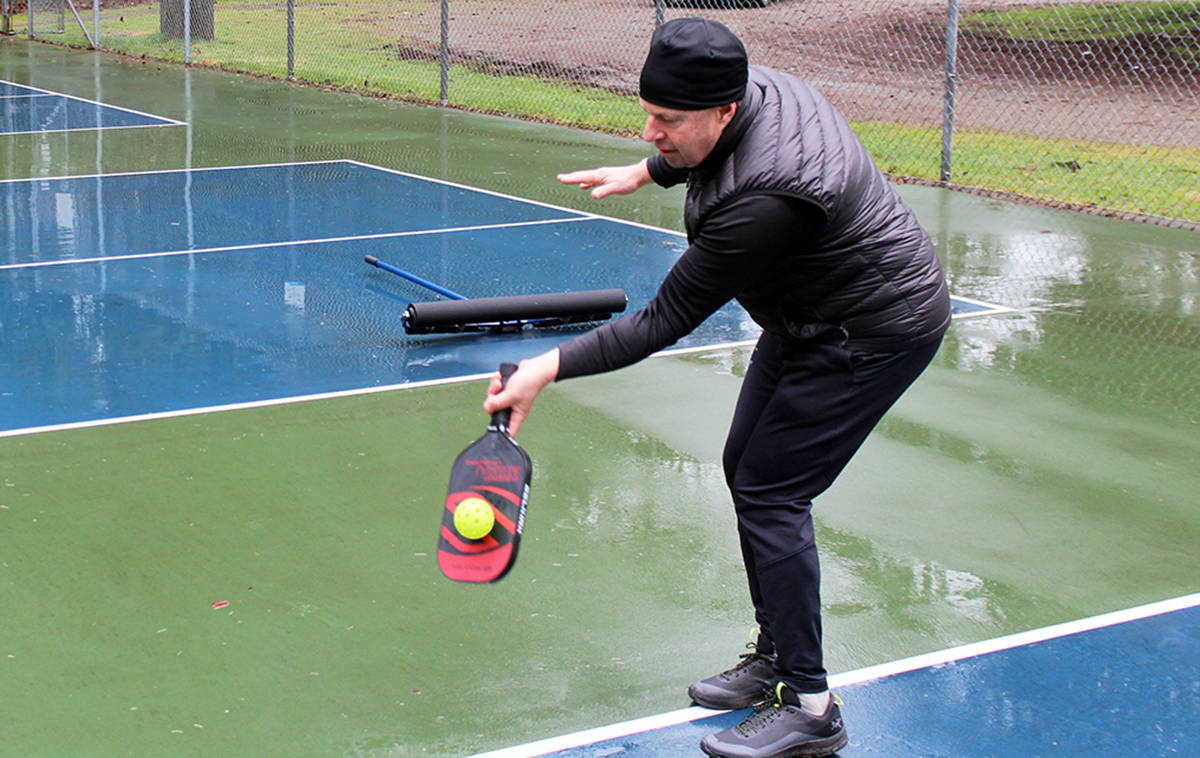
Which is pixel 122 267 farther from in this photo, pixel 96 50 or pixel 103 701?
pixel 96 50

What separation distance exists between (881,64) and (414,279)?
1720 centimetres

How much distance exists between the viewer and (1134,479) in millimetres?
5758

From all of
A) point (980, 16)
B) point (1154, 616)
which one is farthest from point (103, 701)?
point (980, 16)

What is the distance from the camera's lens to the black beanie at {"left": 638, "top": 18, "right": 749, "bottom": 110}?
3.09 meters

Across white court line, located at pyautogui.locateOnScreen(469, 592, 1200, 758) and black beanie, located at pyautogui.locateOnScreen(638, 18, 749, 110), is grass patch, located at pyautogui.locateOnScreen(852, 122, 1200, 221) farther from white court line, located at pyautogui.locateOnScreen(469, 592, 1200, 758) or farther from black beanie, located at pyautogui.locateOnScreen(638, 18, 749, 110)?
black beanie, located at pyautogui.locateOnScreen(638, 18, 749, 110)

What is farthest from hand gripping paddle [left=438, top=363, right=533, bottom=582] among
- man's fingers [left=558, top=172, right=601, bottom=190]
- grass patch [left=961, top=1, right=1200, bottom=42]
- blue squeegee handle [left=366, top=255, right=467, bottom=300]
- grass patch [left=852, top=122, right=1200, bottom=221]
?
grass patch [left=961, top=1, right=1200, bottom=42]

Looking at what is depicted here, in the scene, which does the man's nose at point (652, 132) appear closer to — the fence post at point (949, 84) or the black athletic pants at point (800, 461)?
the black athletic pants at point (800, 461)

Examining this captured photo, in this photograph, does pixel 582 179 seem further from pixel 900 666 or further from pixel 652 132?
pixel 900 666

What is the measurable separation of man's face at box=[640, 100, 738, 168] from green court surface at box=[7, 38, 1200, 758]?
1604 millimetres

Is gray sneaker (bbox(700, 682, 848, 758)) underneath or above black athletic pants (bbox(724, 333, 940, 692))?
underneath

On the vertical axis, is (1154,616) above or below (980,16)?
below

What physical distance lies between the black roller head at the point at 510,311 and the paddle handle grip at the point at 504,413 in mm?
4263

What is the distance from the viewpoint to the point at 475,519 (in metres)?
3.07

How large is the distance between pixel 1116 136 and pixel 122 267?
41.0ft
